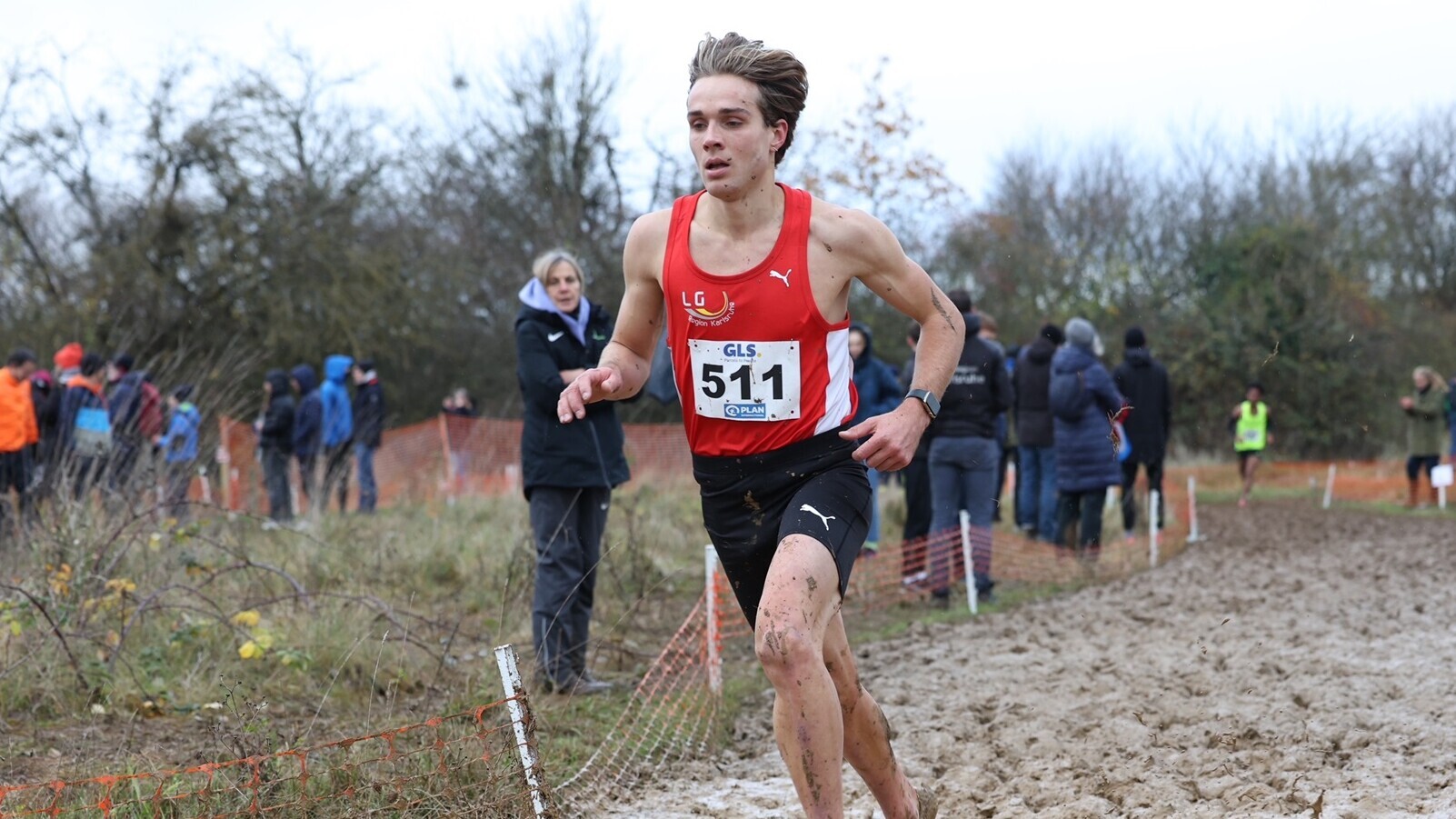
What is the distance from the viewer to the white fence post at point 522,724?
381 centimetres

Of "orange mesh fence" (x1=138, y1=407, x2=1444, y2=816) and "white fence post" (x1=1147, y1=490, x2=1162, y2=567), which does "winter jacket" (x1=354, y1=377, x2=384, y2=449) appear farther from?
"white fence post" (x1=1147, y1=490, x2=1162, y2=567)

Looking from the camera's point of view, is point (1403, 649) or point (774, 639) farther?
point (1403, 649)

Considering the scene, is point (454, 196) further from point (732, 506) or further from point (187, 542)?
point (732, 506)

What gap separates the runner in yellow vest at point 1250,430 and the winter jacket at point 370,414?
1067 centimetres

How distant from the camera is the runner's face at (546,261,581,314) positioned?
611 cm

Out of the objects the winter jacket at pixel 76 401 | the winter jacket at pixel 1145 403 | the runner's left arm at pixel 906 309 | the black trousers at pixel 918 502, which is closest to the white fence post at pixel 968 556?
the black trousers at pixel 918 502

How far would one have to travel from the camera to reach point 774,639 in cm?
336

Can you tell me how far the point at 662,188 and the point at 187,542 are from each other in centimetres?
1822

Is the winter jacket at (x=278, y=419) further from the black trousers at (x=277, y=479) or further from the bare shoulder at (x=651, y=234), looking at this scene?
the bare shoulder at (x=651, y=234)

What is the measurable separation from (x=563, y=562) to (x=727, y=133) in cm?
272

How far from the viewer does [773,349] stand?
12.1 feet

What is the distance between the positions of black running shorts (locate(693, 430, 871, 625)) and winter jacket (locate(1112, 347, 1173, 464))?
350 inches

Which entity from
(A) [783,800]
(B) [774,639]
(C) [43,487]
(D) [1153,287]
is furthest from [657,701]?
(D) [1153,287]

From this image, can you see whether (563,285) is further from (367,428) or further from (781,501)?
(367,428)
